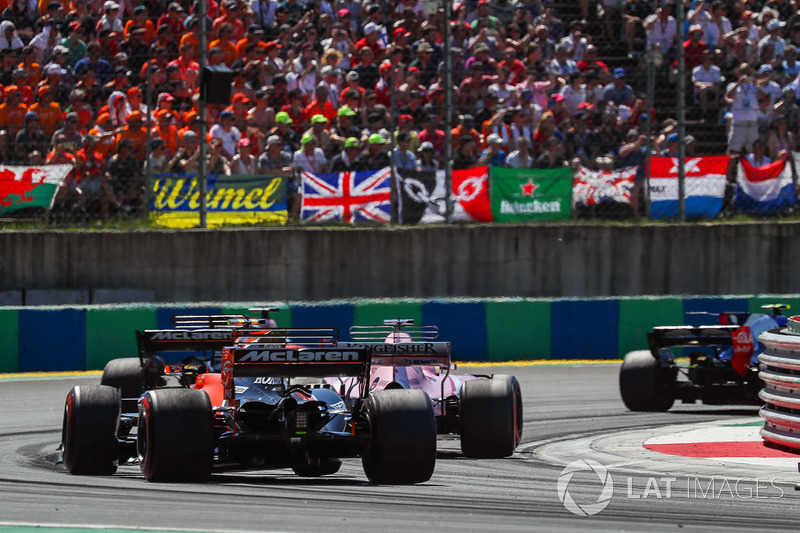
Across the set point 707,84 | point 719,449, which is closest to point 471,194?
point 707,84

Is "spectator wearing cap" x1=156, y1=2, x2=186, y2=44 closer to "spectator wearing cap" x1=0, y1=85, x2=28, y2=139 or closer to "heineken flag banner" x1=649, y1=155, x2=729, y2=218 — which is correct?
"spectator wearing cap" x1=0, y1=85, x2=28, y2=139

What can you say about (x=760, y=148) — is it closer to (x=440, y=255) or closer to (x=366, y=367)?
(x=440, y=255)

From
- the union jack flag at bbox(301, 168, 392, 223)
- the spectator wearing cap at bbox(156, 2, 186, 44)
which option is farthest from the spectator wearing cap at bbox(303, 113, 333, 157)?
the spectator wearing cap at bbox(156, 2, 186, 44)

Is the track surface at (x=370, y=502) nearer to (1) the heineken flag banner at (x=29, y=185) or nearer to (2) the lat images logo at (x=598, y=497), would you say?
(2) the lat images logo at (x=598, y=497)

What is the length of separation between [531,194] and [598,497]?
9.92 metres

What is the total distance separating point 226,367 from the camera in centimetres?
795

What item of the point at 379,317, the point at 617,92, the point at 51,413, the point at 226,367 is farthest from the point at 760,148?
the point at 226,367

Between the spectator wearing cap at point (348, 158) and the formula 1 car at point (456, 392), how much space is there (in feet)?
19.0

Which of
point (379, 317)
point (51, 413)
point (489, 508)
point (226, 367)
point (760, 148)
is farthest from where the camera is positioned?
point (760, 148)

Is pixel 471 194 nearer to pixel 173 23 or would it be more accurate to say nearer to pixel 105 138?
pixel 173 23

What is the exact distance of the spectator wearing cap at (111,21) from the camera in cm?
1683

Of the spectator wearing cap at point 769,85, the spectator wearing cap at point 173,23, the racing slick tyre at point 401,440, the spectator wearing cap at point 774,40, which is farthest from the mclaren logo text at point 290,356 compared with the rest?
the spectator wearing cap at point 774,40

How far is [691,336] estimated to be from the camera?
12195 mm

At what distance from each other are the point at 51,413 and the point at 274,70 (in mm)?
6675
